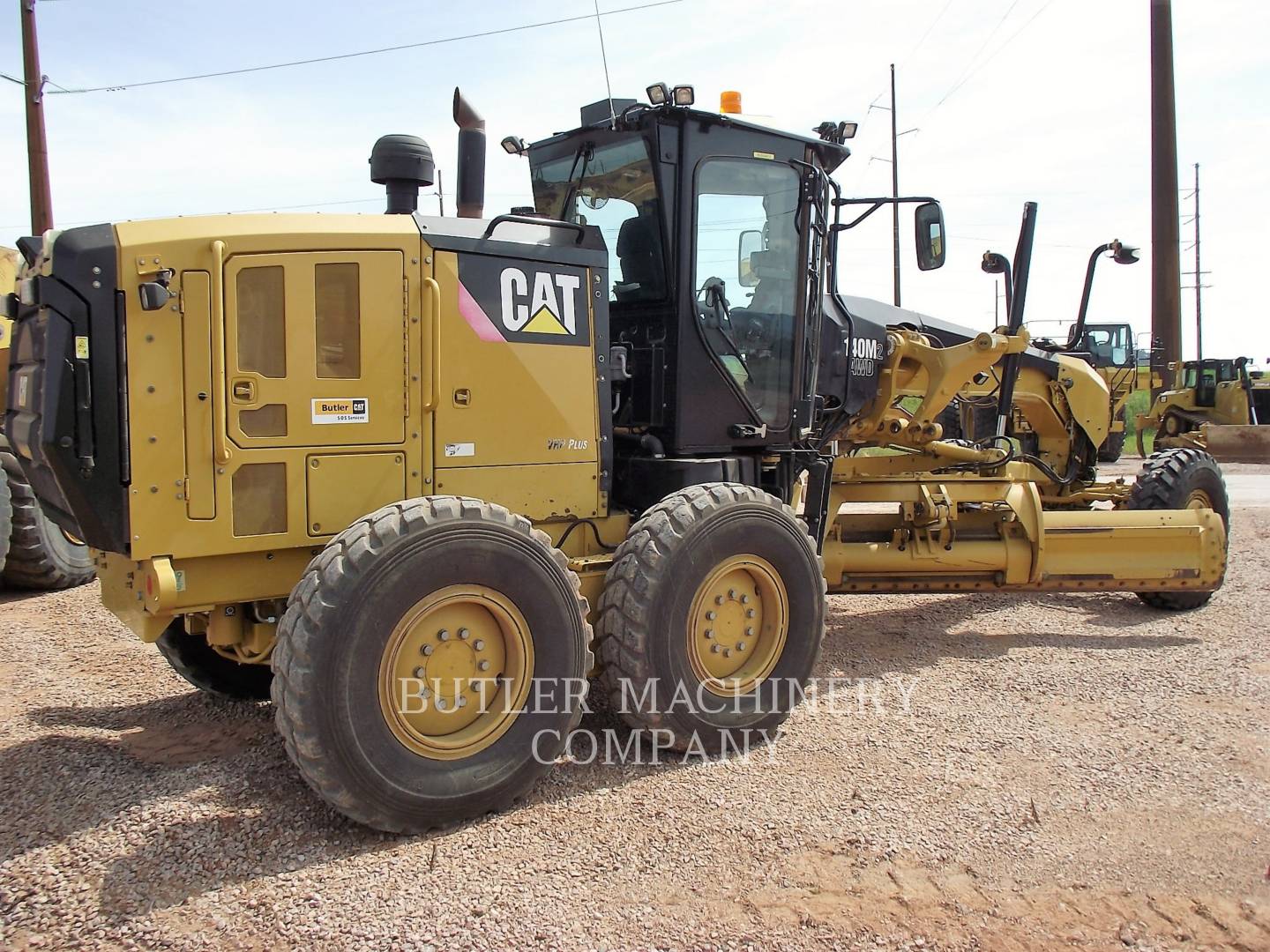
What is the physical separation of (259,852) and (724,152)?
369cm

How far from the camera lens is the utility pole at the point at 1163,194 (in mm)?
18703

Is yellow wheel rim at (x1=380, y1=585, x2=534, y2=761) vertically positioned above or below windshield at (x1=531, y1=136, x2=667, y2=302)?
below

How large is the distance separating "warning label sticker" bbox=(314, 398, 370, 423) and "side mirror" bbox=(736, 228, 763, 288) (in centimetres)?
213

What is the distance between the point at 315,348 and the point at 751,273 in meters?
2.34

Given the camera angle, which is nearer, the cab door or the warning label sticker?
the cab door

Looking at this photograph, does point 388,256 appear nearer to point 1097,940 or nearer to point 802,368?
point 802,368

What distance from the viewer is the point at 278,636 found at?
11.6 feet

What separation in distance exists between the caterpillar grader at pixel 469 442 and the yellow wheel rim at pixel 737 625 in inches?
0.6

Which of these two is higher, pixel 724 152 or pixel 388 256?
pixel 724 152

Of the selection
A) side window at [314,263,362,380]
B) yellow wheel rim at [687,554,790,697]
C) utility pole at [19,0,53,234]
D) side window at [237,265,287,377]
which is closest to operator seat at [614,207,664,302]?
yellow wheel rim at [687,554,790,697]

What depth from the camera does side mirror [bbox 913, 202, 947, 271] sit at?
552 centimetres

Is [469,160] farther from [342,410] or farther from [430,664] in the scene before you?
[430,664]

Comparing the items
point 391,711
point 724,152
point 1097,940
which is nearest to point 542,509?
point 391,711

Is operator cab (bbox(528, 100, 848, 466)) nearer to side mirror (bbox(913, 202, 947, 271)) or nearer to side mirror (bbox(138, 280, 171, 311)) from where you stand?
side mirror (bbox(913, 202, 947, 271))
